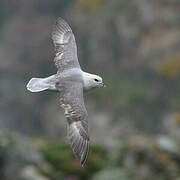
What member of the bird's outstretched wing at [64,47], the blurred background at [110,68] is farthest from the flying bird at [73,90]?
the blurred background at [110,68]

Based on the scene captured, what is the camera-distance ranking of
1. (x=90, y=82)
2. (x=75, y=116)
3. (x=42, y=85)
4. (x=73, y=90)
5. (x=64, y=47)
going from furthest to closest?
(x=64, y=47), (x=90, y=82), (x=42, y=85), (x=73, y=90), (x=75, y=116)

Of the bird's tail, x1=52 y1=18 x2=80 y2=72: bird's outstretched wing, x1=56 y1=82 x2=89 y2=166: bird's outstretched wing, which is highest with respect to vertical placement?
x1=52 y1=18 x2=80 y2=72: bird's outstretched wing

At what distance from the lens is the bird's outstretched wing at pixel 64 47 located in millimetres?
8453

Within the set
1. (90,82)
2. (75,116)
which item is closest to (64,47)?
(90,82)

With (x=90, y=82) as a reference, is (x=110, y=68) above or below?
above

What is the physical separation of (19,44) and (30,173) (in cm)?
2783

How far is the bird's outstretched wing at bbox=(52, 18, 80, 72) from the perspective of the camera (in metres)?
8.45

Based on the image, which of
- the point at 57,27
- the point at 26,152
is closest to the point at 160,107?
the point at 26,152

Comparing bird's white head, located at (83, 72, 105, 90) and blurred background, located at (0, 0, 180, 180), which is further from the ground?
blurred background, located at (0, 0, 180, 180)

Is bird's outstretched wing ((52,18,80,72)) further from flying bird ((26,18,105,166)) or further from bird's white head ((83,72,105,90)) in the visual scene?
bird's white head ((83,72,105,90))

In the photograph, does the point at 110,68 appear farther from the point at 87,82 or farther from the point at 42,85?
the point at 42,85

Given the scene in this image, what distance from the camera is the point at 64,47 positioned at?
894 centimetres

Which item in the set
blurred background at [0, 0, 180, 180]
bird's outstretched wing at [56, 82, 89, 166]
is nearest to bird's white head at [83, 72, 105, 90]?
bird's outstretched wing at [56, 82, 89, 166]

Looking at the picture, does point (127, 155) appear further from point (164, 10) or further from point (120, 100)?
point (164, 10)
